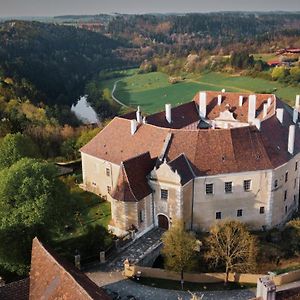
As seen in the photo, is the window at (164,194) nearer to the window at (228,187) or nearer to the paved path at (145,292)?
the window at (228,187)

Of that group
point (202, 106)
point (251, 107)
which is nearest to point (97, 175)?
point (202, 106)

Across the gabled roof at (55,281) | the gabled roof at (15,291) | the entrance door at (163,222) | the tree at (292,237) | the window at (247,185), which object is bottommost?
the tree at (292,237)

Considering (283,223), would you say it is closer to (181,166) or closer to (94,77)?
(181,166)

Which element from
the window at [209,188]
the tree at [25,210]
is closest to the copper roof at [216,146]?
the window at [209,188]

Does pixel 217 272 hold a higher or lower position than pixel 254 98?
lower

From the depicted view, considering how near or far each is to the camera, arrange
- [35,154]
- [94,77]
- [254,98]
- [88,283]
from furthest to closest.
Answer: [94,77]
[254,98]
[35,154]
[88,283]

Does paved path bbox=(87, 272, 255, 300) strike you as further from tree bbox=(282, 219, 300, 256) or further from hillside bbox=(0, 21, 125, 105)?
hillside bbox=(0, 21, 125, 105)

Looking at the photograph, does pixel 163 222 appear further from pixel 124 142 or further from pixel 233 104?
pixel 233 104

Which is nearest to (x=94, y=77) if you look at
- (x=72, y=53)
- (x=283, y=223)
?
(x=72, y=53)
